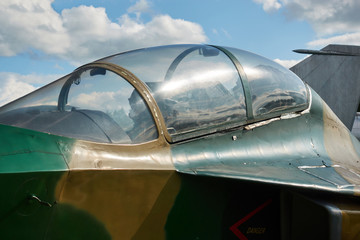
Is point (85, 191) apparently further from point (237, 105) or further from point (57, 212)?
point (237, 105)

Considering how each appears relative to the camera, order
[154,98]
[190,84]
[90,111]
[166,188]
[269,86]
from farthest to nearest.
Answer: [269,86]
[190,84]
[154,98]
[90,111]
[166,188]

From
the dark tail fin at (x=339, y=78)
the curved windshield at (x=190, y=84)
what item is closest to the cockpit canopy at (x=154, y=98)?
the curved windshield at (x=190, y=84)

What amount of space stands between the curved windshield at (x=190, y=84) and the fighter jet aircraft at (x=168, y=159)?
0.04ft

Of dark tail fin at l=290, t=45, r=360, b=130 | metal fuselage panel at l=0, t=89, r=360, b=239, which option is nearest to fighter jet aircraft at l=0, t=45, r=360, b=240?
metal fuselage panel at l=0, t=89, r=360, b=239

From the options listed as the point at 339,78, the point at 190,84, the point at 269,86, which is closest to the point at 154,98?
the point at 190,84

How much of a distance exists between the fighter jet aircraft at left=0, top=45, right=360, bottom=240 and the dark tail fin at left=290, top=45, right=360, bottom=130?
1384 cm

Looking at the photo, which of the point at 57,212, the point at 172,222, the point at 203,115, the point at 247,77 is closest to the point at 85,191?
the point at 57,212

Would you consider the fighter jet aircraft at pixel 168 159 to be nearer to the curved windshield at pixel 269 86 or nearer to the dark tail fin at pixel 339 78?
the curved windshield at pixel 269 86

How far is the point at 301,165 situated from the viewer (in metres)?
3.73

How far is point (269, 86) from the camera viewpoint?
4078 millimetres

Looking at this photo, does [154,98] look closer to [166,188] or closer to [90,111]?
[90,111]

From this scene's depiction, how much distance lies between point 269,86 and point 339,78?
14194mm

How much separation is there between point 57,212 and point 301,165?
93.1 inches

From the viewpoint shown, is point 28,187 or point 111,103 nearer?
point 28,187
